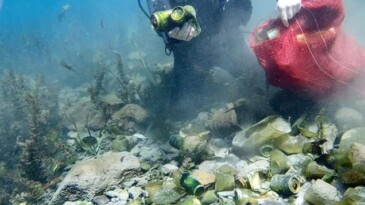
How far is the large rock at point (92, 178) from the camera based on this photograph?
13.0ft

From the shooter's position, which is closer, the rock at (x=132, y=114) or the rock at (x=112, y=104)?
the rock at (x=132, y=114)

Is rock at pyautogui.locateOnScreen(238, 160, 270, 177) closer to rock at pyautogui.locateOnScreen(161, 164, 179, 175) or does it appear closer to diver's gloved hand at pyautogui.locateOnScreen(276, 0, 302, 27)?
rock at pyautogui.locateOnScreen(161, 164, 179, 175)

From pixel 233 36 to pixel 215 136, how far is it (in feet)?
12.3

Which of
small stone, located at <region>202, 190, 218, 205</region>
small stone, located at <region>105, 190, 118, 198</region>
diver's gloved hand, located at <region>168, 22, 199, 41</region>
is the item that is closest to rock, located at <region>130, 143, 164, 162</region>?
small stone, located at <region>105, 190, 118, 198</region>

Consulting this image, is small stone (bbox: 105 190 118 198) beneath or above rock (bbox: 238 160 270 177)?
beneath

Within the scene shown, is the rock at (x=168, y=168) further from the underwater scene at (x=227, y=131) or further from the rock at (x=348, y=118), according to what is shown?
the rock at (x=348, y=118)

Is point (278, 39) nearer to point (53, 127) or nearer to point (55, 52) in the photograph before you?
point (53, 127)

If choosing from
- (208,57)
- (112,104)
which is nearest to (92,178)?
(112,104)

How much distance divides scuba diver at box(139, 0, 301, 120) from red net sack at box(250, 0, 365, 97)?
173 centimetres

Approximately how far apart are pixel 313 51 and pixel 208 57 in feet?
11.5

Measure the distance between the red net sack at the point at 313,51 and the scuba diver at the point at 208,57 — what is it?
1727mm

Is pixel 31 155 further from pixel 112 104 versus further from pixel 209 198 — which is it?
pixel 209 198

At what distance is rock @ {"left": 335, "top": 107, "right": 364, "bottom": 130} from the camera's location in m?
3.64

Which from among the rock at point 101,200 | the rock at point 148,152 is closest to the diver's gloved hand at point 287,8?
the rock at point 148,152
